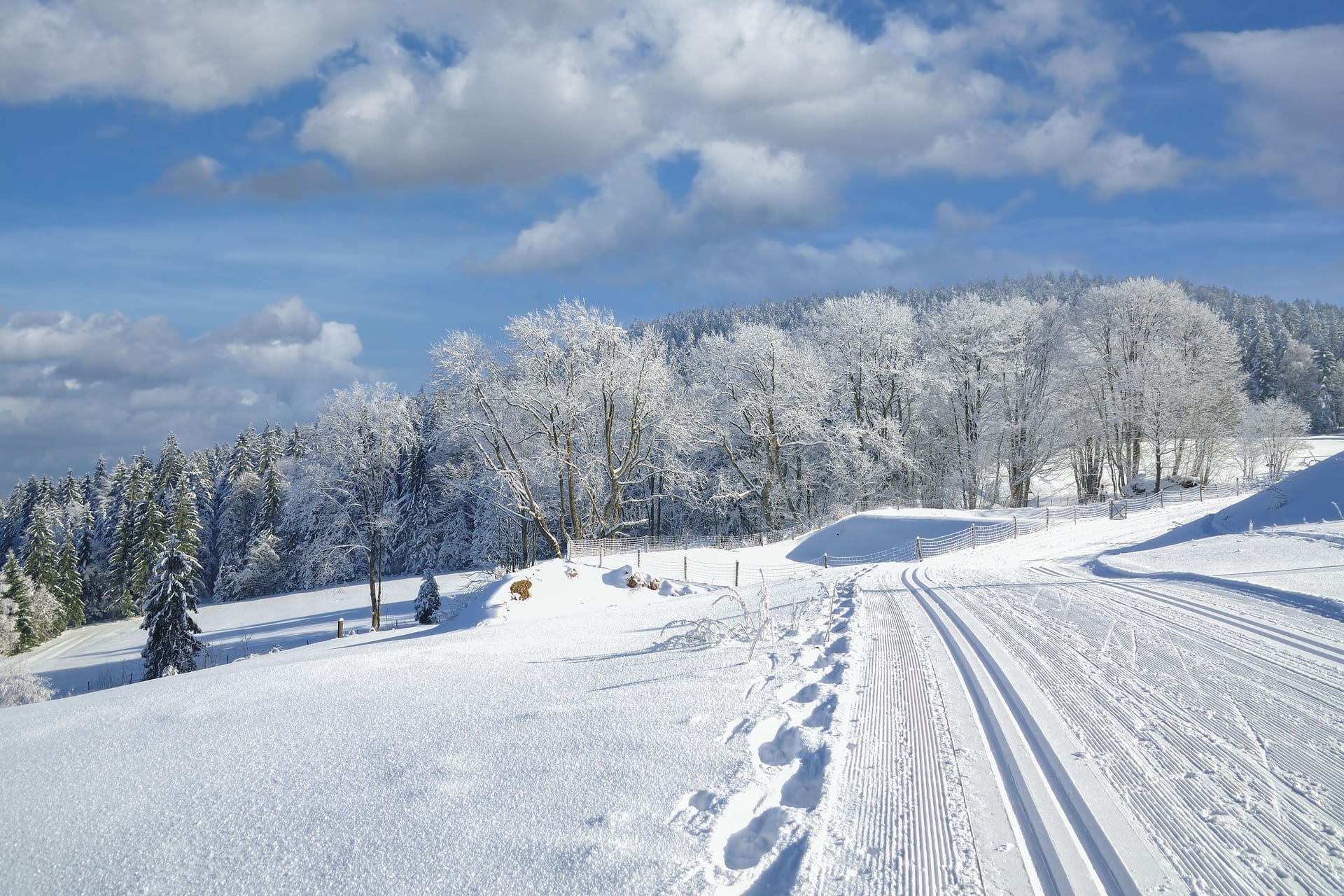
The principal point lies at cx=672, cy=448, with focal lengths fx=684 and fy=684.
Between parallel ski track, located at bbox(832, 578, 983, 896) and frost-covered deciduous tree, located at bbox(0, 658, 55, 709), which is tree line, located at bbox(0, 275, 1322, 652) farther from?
parallel ski track, located at bbox(832, 578, 983, 896)

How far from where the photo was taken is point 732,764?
4078 mm

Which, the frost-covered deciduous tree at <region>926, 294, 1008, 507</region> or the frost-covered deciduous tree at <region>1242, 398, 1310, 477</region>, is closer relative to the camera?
the frost-covered deciduous tree at <region>926, 294, 1008, 507</region>

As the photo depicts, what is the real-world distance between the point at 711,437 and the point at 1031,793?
34464 millimetres

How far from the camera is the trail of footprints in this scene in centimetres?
324

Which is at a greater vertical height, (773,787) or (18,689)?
(773,787)

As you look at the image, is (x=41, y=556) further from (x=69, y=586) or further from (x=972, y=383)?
(x=972, y=383)

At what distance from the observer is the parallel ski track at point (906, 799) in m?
3.00

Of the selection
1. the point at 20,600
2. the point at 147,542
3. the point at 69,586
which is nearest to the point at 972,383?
the point at 147,542

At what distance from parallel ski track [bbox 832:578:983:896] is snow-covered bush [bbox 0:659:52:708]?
2991 centimetres

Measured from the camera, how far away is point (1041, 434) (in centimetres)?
3678

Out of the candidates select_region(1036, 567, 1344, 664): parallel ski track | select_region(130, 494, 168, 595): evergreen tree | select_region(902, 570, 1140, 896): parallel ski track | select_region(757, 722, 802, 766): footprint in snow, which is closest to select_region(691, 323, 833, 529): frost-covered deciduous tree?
select_region(1036, 567, 1344, 664): parallel ski track

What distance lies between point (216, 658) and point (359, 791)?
31.9 meters

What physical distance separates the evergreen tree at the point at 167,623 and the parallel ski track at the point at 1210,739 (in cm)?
2891

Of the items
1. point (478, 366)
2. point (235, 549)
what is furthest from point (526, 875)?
point (235, 549)
